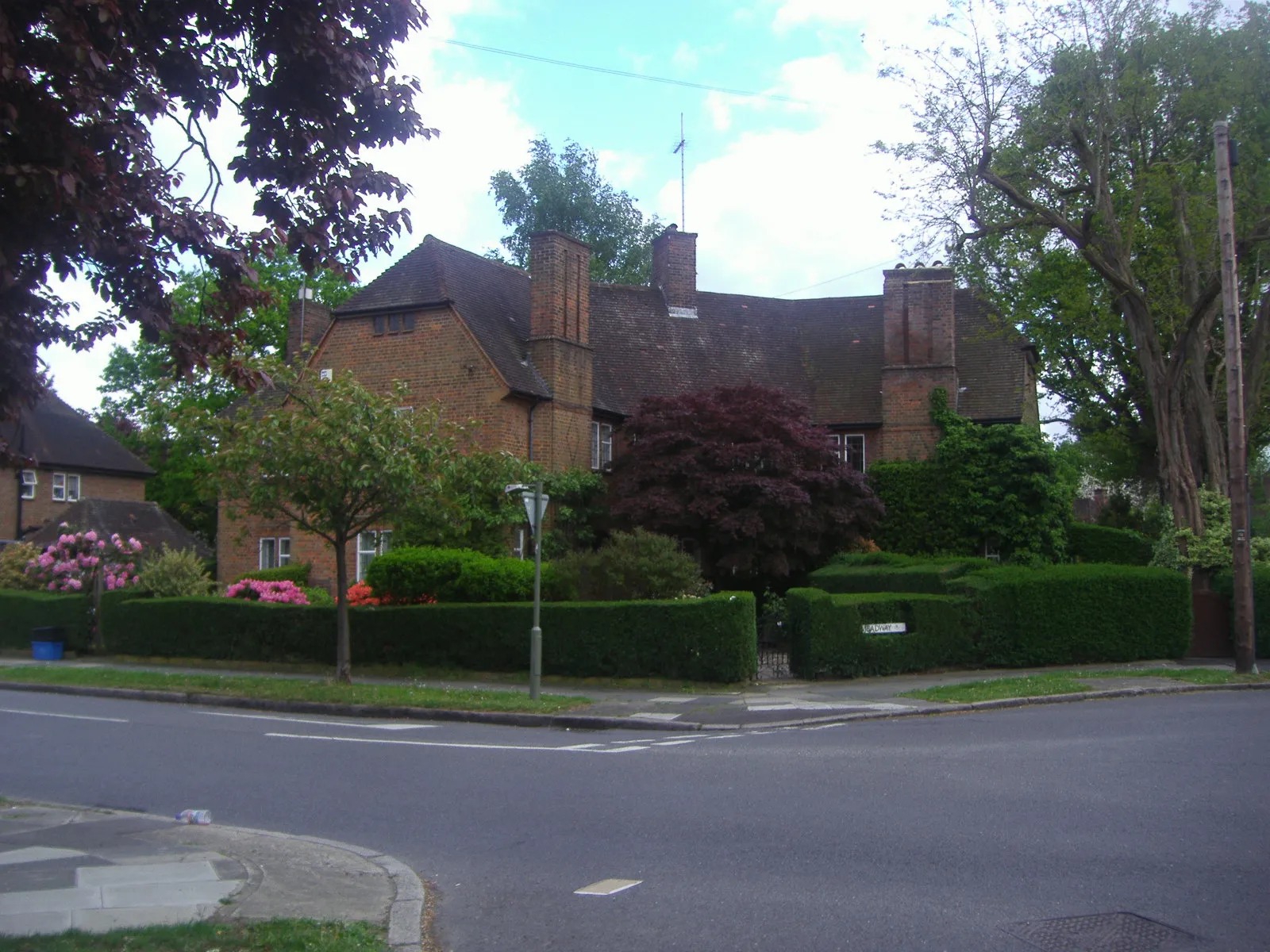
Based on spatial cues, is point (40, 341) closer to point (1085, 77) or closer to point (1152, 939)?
point (1152, 939)

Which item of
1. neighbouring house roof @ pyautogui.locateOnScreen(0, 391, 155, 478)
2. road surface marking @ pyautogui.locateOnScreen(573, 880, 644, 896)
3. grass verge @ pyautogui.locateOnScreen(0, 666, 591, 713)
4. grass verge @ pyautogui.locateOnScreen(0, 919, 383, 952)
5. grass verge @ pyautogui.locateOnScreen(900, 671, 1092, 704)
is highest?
neighbouring house roof @ pyautogui.locateOnScreen(0, 391, 155, 478)

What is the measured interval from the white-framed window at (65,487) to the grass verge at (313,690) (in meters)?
28.1

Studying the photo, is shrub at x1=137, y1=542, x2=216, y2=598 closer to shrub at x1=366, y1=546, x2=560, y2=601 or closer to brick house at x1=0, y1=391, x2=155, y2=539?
shrub at x1=366, y1=546, x2=560, y2=601

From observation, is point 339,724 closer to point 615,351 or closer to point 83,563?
point 83,563

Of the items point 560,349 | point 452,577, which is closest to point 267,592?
point 452,577

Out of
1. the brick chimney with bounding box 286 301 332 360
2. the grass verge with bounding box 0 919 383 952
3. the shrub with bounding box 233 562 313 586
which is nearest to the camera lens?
the grass verge with bounding box 0 919 383 952

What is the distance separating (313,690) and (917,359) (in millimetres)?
20365

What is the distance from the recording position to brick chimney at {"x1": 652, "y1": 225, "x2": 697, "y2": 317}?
123 feet

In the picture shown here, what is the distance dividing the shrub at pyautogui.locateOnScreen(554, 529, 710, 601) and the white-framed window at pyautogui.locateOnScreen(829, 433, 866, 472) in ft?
40.6

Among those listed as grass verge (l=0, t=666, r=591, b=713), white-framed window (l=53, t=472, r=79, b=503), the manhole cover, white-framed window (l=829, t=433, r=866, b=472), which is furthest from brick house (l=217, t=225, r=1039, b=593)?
the manhole cover

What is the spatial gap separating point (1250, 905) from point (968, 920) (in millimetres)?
1640

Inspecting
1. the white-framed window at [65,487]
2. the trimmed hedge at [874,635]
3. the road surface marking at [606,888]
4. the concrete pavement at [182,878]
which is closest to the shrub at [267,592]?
the trimmed hedge at [874,635]

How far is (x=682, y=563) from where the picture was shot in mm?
22344

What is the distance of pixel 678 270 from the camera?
3762 centimetres
